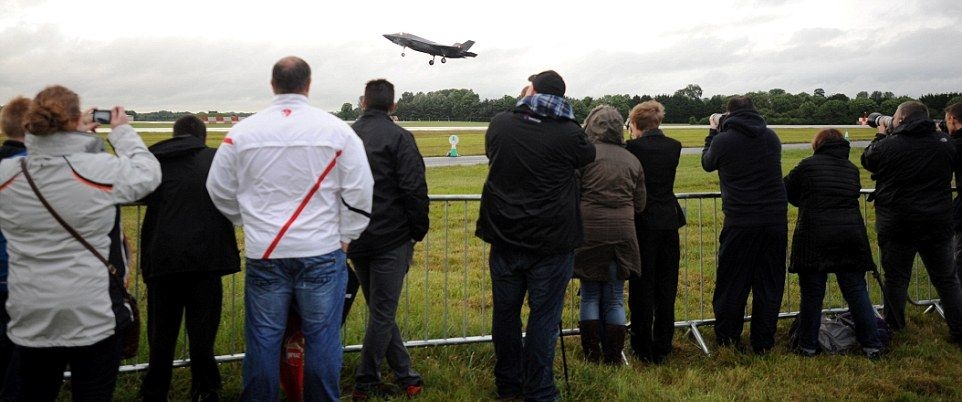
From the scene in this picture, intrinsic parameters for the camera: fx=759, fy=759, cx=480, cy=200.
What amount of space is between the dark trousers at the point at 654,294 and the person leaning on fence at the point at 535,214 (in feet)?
3.83

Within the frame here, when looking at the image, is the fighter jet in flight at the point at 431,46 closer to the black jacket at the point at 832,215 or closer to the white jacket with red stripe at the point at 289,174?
the black jacket at the point at 832,215

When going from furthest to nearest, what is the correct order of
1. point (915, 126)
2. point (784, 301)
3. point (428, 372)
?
1. point (784, 301)
2. point (915, 126)
3. point (428, 372)

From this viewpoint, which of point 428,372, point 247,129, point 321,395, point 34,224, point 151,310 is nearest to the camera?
point 34,224

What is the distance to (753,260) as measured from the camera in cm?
600

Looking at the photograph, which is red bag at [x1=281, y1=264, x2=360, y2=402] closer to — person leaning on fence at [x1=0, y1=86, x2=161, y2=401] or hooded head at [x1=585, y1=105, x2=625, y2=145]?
person leaning on fence at [x1=0, y1=86, x2=161, y2=401]

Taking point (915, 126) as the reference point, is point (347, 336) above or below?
below

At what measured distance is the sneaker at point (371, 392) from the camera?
4.76 m

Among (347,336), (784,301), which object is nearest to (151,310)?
(347,336)

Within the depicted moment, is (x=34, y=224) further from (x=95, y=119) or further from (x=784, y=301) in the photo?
(x=784, y=301)

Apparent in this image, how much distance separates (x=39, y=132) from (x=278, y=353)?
146 centimetres

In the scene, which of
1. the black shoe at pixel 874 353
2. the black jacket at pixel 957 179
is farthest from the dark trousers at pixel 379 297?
the black jacket at pixel 957 179

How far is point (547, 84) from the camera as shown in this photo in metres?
4.64

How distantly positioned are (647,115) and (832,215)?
1.74 metres

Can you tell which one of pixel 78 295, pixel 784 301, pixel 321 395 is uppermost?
pixel 78 295
